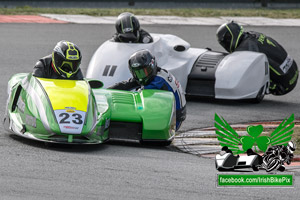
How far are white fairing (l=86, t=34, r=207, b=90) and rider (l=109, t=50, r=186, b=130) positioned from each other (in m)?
Result: 1.63

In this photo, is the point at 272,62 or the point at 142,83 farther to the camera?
the point at 272,62

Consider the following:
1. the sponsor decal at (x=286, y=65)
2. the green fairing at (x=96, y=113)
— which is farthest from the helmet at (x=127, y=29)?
the green fairing at (x=96, y=113)

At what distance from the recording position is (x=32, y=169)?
26.2 feet

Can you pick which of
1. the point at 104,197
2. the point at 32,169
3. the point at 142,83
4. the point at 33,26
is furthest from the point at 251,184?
the point at 33,26

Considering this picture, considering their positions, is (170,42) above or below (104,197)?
below

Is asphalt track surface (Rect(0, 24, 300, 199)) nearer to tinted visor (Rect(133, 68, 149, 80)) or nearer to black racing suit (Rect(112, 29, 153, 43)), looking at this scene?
tinted visor (Rect(133, 68, 149, 80))

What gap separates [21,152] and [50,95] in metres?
0.79

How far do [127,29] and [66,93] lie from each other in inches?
163

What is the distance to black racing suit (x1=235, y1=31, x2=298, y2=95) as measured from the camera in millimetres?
13727

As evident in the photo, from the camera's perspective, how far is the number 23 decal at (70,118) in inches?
352

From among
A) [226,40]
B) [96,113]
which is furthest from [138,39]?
[96,113]

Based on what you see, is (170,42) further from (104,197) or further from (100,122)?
(104,197)

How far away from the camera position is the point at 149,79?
10594mm

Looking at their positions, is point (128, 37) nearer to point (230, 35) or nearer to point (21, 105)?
point (230, 35)
